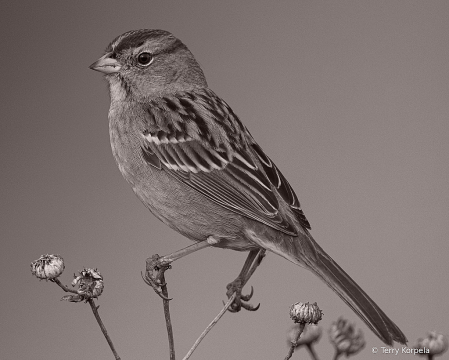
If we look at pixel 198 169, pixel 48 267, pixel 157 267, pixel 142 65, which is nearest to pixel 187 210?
pixel 198 169

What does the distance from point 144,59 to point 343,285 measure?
1247 millimetres

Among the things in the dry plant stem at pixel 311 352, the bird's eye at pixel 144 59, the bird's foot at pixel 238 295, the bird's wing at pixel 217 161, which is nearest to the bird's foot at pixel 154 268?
the bird's foot at pixel 238 295

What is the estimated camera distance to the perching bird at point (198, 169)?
222 cm

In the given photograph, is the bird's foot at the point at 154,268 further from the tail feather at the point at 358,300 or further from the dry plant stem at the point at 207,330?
the tail feather at the point at 358,300

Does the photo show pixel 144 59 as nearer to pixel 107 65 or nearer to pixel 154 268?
pixel 107 65

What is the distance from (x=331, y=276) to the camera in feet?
7.00

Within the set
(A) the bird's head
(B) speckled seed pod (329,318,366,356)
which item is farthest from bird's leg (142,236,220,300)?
(A) the bird's head

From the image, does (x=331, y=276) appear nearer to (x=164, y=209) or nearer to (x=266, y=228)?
(x=266, y=228)

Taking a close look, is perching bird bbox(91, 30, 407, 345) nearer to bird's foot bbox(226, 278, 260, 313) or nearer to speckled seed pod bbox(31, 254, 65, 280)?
bird's foot bbox(226, 278, 260, 313)

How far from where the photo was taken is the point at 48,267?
1833 mm

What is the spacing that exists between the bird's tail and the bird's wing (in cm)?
8

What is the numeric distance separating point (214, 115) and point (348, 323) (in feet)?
3.50

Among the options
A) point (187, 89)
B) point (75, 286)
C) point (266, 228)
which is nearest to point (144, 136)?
point (187, 89)

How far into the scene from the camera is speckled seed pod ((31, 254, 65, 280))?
6.00 ft
